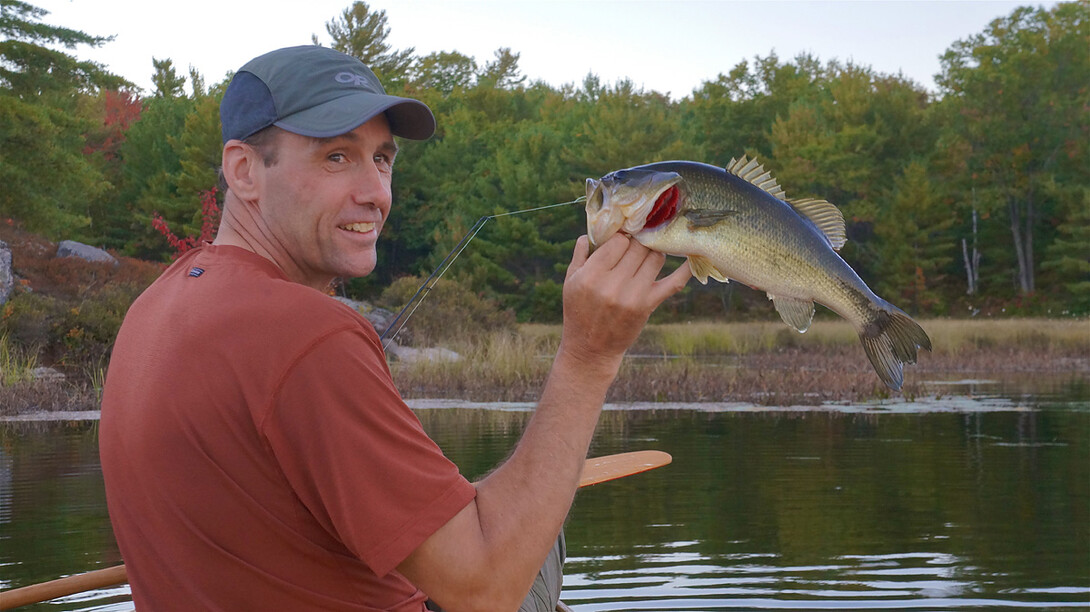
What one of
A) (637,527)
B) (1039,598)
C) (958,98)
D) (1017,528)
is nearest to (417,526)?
(1039,598)

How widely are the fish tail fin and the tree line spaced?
38162 mm

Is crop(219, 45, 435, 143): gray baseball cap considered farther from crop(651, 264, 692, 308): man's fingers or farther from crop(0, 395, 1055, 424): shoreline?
crop(0, 395, 1055, 424): shoreline

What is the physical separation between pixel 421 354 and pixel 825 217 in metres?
17.0

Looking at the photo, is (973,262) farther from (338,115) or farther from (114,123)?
(338,115)

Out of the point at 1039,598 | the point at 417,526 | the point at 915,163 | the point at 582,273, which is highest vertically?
the point at 915,163

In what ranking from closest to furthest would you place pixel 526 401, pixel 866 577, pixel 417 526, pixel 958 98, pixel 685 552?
pixel 417 526
pixel 866 577
pixel 685 552
pixel 526 401
pixel 958 98

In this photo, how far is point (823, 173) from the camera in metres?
47.4

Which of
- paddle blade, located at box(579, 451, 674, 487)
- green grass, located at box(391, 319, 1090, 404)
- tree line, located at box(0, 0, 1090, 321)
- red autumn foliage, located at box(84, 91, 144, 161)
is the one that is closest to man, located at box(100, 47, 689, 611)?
paddle blade, located at box(579, 451, 674, 487)

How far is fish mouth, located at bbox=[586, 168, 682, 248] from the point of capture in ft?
7.00

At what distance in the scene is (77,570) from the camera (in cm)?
659

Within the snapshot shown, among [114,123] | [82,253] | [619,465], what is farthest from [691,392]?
[114,123]

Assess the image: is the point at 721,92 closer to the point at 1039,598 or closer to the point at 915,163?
the point at 915,163

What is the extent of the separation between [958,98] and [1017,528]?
148ft

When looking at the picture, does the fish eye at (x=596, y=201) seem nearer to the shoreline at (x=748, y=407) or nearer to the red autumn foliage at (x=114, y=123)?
the shoreline at (x=748, y=407)
